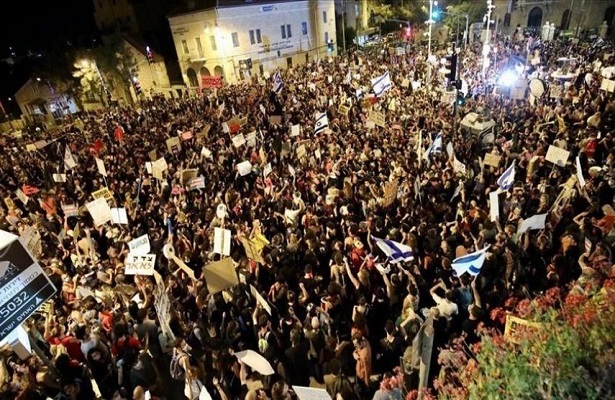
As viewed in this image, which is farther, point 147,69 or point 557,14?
point 557,14

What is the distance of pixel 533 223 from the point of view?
679 cm

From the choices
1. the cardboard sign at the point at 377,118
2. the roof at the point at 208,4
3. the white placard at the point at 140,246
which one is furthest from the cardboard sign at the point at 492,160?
the roof at the point at 208,4

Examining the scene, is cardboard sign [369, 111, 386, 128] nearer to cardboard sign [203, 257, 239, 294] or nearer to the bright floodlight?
the bright floodlight

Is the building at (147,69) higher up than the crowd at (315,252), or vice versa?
the crowd at (315,252)

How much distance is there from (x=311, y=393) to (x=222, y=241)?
→ 13.8 feet

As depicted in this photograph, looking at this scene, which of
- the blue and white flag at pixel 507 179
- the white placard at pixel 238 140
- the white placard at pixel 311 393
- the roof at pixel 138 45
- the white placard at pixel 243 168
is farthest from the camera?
the roof at pixel 138 45

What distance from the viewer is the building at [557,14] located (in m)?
40.6

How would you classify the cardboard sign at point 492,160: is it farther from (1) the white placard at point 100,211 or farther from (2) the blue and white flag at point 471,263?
(1) the white placard at point 100,211

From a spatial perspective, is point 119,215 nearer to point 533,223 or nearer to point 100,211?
point 100,211

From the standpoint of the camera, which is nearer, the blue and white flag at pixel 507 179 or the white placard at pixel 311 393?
the white placard at pixel 311 393

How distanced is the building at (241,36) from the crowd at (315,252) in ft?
85.7

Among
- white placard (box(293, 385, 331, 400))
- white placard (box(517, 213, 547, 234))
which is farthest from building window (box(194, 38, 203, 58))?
white placard (box(293, 385, 331, 400))

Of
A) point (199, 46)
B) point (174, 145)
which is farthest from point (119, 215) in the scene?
point (199, 46)

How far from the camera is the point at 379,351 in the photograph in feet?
21.6
